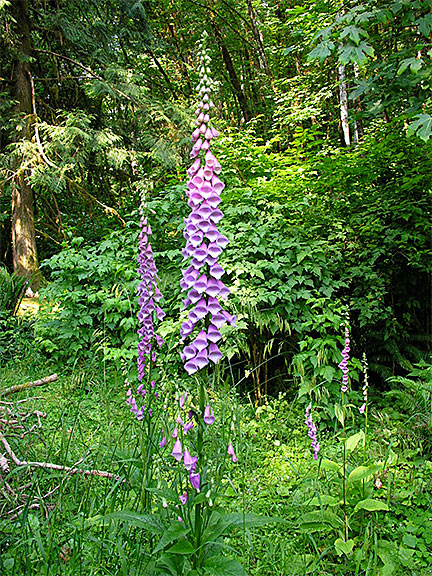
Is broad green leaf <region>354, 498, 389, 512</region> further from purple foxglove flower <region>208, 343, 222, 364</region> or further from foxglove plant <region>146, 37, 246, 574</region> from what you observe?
purple foxglove flower <region>208, 343, 222, 364</region>

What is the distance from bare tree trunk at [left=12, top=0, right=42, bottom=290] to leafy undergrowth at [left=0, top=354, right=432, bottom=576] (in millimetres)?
5653

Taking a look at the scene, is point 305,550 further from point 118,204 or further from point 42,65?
point 42,65

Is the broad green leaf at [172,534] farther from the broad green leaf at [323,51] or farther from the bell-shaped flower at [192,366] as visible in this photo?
the broad green leaf at [323,51]

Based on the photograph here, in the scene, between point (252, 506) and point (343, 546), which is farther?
point (252, 506)

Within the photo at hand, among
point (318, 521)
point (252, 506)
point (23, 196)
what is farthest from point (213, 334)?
point (23, 196)

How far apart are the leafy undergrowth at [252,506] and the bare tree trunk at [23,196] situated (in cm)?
565

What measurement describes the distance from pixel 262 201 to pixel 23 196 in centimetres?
491

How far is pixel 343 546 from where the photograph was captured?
1951mm

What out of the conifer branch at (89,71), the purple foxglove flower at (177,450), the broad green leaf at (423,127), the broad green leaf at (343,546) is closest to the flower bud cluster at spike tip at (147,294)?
the purple foxglove flower at (177,450)

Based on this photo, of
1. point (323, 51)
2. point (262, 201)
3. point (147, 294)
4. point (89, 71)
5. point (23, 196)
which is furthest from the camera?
point (89, 71)

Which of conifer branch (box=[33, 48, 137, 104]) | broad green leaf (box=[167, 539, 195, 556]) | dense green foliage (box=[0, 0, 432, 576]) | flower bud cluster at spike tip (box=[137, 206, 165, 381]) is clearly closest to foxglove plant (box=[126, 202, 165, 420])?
flower bud cluster at spike tip (box=[137, 206, 165, 381])

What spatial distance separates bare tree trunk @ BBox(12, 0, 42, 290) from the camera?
292 inches

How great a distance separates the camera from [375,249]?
4.41 m

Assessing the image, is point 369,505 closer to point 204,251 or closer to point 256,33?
point 204,251
